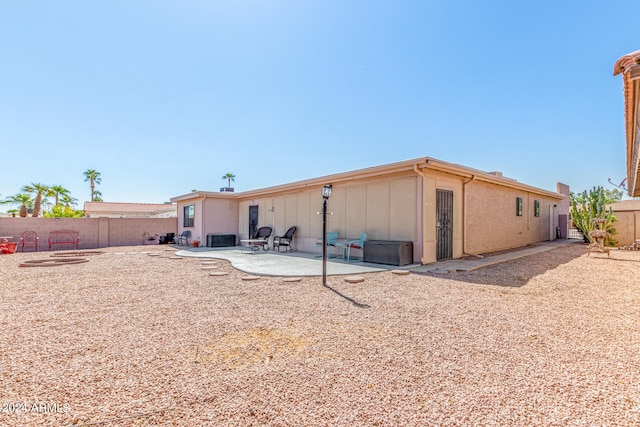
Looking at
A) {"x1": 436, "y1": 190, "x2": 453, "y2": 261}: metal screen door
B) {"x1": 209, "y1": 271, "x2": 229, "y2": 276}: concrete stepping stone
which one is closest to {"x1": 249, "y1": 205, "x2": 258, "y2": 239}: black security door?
{"x1": 209, "y1": 271, "x2": 229, "y2": 276}: concrete stepping stone

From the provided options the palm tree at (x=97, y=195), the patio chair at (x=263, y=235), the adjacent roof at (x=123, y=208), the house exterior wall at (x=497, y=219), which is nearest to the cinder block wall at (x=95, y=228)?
the patio chair at (x=263, y=235)

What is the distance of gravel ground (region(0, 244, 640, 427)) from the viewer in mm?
1660

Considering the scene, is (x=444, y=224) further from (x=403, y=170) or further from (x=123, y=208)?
(x=123, y=208)

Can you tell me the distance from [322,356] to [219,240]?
39.3 ft

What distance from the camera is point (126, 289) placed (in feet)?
16.0

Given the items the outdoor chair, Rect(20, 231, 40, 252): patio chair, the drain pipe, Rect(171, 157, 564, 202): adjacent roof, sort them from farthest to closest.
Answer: Rect(20, 231, 40, 252): patio chair → the outdoor chair → the drain pipe → Rect(171, 157, 564, 202): adjacent roof

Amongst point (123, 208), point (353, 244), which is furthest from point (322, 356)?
point (123, 208)

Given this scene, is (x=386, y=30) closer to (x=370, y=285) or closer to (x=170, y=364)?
(x=370, y=285)

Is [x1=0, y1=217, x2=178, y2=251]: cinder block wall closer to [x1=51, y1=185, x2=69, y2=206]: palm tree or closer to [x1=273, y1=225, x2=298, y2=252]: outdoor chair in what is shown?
[x1=273, y1=225, x2=298, y2=252]: outdoor chair

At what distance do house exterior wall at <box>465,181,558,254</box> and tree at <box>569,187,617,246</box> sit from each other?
1.57 metres

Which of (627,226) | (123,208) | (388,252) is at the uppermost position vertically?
(123,208)

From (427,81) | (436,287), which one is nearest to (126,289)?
(436,287)

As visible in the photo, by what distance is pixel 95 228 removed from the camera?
576 inches

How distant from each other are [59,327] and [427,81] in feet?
37.7
